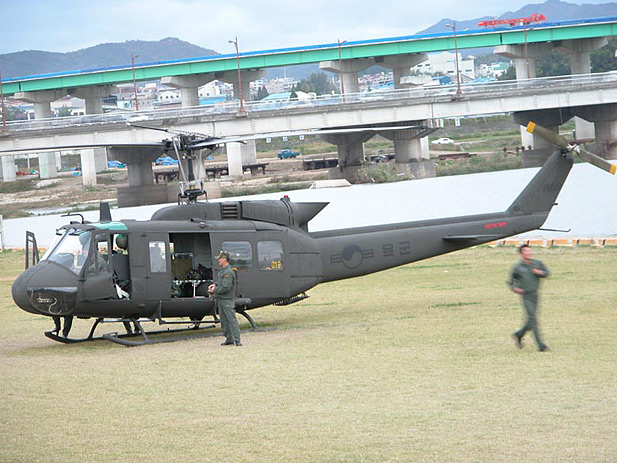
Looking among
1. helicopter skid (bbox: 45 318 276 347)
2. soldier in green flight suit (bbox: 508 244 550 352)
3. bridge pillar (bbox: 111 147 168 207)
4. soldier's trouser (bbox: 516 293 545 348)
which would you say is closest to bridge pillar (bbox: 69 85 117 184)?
bridge pillar (bbox: 111 147 168 207)

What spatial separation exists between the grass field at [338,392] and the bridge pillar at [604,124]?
6973cm

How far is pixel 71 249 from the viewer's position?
56.9 ft

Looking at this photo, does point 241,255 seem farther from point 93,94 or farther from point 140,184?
point 93,94

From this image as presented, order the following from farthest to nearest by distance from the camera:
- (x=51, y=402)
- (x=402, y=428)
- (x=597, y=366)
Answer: (x=597, y=366) < (x=51, y=402) < (x=402, y=428)

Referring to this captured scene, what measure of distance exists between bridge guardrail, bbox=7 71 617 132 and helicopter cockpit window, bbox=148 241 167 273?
56818 millimetres

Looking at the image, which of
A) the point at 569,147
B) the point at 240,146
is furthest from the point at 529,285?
the point at 240,146

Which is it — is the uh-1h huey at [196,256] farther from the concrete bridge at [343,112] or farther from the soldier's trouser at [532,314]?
the concrete bridge at [343,112]

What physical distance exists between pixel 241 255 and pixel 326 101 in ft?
193

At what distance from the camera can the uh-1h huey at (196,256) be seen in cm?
1705

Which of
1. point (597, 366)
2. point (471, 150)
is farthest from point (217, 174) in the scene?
point (597, 366)

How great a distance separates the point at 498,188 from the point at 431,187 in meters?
6.44

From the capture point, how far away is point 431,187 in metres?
81.9

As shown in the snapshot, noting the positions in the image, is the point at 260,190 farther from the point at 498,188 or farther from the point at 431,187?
the point at 498,188

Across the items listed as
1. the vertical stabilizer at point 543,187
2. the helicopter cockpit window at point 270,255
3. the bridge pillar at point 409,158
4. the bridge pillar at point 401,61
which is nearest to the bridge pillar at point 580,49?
the bridge pillar at point 401,61
